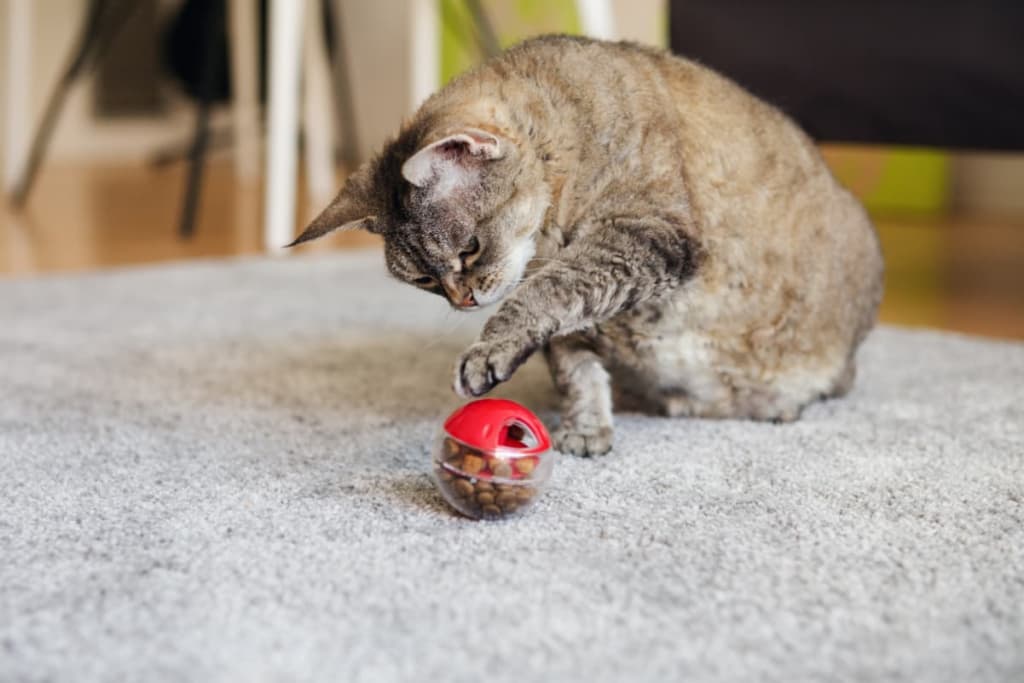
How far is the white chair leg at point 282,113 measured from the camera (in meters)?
2.67

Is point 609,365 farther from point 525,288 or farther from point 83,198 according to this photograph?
point 83,198

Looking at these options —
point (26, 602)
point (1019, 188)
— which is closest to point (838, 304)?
point (26, 602)

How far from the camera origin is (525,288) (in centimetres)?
119

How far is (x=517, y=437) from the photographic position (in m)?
1.07

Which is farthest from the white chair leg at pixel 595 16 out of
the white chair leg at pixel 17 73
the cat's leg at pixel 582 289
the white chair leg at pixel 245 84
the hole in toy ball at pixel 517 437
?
the white chair leg at pixel 245 84

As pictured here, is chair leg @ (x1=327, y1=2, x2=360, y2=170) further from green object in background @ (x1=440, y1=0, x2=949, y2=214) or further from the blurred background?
green object in background @ (x1=440, y1=0, x2=949, y2=214)

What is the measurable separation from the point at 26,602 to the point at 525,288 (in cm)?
60

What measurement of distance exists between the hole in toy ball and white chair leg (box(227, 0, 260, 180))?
3.76 metres

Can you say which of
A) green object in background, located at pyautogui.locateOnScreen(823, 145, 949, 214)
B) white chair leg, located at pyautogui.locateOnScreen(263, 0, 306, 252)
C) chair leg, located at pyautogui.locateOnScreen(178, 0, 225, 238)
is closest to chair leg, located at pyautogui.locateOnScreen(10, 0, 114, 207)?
chair leg, located at pyautogui.locateOnScreen(178, 0, 225, 238)

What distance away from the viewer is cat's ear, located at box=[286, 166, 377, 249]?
1276 millimetres

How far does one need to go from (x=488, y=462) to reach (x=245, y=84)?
3998 millimetres

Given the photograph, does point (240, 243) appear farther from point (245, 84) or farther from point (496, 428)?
point (496, 428)

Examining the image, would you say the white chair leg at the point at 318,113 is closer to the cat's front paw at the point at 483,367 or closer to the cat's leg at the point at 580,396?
the cat's leg at the point at 580,396

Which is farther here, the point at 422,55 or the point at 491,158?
the point at 422,55
